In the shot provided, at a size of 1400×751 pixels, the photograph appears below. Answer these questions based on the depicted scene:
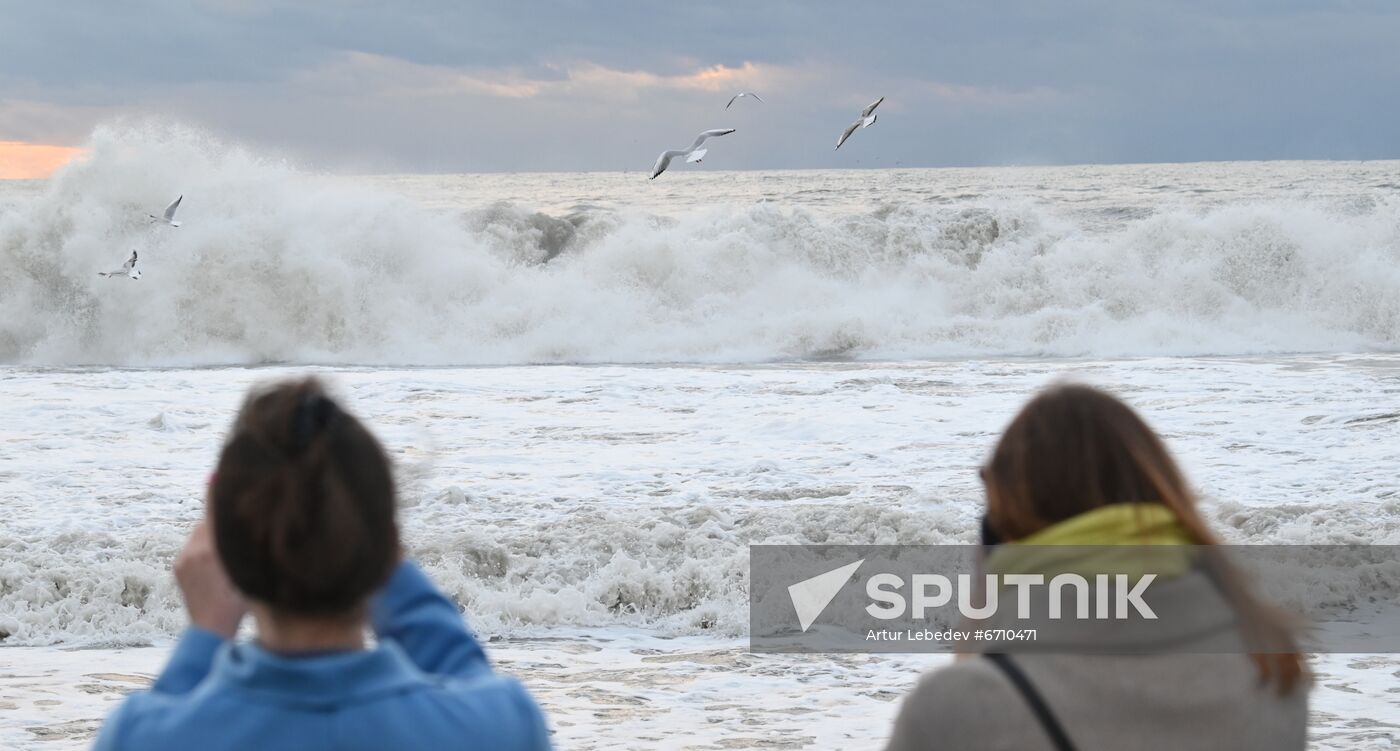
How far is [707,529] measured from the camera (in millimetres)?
7496

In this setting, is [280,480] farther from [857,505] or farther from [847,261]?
[847,261]

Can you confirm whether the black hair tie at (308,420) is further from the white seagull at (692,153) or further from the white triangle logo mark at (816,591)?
the white seagull at (692,153)

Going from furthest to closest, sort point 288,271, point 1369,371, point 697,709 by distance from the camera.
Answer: point 288,271 < point 1369,371 < point 697,709

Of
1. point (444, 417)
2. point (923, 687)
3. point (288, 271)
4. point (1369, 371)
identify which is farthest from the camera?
point (288, 271)

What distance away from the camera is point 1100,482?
1.44m

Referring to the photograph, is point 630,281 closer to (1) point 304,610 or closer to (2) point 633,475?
(2) point 633,475

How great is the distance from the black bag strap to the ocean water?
0.85 m

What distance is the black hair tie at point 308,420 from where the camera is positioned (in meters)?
1.21

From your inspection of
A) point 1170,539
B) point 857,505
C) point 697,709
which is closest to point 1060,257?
point 857,505

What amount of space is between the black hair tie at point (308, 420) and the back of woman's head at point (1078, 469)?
70 centimetres

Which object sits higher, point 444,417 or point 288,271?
point 288,271

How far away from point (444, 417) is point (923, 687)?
35.2 ft

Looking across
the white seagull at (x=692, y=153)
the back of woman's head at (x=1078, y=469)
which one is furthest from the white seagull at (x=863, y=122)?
the back of woman's head at (x=1078, y=469)

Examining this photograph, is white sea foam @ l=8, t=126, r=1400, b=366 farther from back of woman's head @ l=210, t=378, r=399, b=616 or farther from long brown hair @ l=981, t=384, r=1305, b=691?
back of woman's head @ l=210, t=378, r=399, b=616
